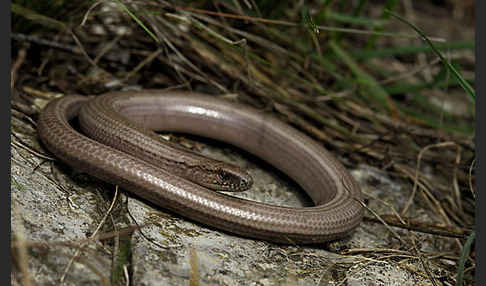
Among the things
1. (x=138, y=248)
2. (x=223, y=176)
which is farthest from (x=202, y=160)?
(x=138, y=248)

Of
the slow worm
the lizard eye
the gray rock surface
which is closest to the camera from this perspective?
the gray rock surface

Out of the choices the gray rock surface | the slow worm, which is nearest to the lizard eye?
the slow worm

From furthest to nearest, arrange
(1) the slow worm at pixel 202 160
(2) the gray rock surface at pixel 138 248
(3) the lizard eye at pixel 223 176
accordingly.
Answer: (3) the lizard eye at pixel 223 176, (1) the slow worm at pixel 202 160, (2) the gray rock surface at pixel 138 248

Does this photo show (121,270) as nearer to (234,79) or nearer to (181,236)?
(181,236)

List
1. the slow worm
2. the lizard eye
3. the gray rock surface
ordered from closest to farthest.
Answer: the gray rock surface
the slow worm
the lizard eye

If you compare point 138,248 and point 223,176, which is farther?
point 223,176

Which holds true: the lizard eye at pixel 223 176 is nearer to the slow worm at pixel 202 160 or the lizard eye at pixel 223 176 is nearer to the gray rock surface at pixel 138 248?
the slow worm at pixel 202 160

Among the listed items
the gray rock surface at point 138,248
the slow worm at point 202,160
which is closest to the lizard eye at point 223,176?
the slow worm at point 202,160

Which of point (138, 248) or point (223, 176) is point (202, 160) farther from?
point (138, 248)

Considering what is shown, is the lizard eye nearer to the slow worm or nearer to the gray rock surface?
the slow worm
